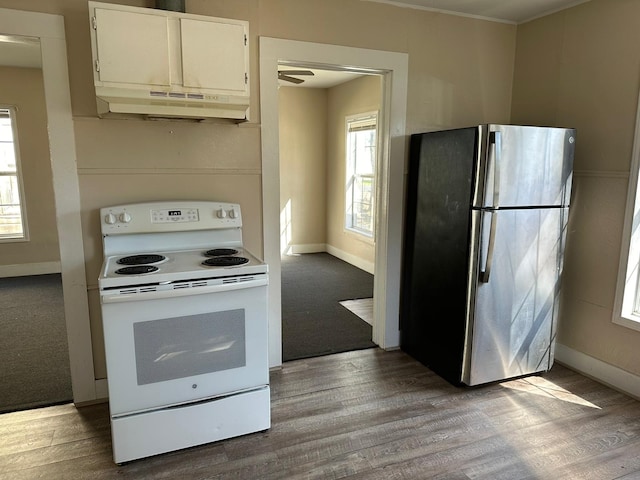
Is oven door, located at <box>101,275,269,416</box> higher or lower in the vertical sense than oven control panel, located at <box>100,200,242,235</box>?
lower

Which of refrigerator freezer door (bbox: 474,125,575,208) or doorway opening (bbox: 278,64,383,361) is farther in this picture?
doorway opening (bbox: 278,64,383,361)

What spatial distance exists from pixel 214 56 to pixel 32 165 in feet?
14.6

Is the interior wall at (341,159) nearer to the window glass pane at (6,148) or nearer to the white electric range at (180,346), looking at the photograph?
the white electric range at (180,346)

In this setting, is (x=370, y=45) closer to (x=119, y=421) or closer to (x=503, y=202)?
Answer: (x=503, y=202)

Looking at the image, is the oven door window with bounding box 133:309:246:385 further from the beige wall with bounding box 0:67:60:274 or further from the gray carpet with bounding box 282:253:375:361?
the beige wall with bounding box 0:67:60:274

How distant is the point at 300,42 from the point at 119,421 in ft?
7.77

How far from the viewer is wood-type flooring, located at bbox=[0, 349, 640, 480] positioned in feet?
6.85

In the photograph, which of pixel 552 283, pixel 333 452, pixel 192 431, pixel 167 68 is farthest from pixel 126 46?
pixel 552 283

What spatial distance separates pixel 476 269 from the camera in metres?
2.67

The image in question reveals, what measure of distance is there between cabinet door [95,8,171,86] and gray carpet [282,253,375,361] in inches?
82.4

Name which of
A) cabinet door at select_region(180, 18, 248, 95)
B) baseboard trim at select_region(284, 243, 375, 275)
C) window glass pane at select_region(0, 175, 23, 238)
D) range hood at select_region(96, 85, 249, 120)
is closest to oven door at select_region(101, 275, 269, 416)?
range hood at select_region(96, 85, 249, 120)

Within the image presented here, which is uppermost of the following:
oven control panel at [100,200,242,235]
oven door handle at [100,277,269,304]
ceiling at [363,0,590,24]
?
ceiling at [363,0,590,24]

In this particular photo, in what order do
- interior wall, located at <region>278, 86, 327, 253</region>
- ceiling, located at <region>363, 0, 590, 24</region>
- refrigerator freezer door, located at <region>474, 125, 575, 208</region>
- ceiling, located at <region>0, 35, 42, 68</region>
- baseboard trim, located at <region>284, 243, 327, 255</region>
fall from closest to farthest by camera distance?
refrigerator freezer door, located at <region>474, 125, 575, 208</region> → ceiling, located at <region>363, 0, 590, 24</region> → ceiling, located at <region>0, 35, 42, 68</region> → interior wall, located at <region>278, 86, 327, 253</region> → baseboard trim, located at <region>284, 243, 327, 255</region>

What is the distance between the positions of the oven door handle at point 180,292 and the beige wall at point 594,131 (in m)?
2.25
